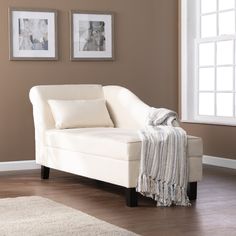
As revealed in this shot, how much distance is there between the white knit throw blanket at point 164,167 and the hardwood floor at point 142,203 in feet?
0.38

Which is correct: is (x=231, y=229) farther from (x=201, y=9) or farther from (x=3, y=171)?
(x=201, y=9)

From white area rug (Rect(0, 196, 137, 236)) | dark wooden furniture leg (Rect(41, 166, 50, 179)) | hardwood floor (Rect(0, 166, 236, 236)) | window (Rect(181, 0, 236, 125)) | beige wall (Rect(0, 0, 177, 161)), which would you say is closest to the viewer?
white area rug (Rect(0, 196, 137, 236))

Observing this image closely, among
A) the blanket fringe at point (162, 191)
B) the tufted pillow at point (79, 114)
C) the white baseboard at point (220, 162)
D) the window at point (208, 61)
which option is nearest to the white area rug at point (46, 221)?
the blanket fringe at point (162, 191)

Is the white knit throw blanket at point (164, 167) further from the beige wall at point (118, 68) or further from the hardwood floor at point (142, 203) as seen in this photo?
the beige wall at point (118, 68)

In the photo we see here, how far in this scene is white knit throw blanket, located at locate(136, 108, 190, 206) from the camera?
14.4 feet

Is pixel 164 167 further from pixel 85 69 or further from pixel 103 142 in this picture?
pixel 85 69

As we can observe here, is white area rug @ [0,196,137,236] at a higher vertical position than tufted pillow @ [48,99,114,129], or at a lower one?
lower

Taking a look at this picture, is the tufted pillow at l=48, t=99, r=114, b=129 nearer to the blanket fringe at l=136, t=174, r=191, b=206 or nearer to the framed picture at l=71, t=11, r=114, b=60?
the framed picture at l=71, t=11, r=114, b=60

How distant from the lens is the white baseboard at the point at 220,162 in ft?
21.0

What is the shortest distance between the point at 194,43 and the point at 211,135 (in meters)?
1.14

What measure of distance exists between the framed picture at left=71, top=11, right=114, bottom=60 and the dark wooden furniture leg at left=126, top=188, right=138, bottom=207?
259 cm

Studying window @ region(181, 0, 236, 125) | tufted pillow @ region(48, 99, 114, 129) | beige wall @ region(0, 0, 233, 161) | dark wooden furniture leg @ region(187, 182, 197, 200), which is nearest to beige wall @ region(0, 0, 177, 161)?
beige wall @ region(0, 0, 233, 161)

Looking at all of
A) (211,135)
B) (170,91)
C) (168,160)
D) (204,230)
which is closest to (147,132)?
(168,160)

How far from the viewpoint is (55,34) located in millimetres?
6539
